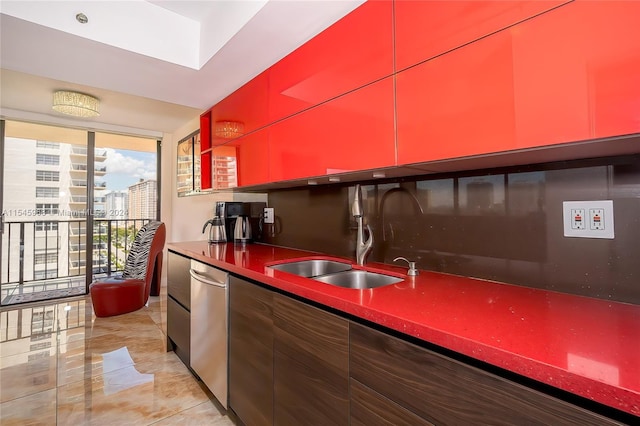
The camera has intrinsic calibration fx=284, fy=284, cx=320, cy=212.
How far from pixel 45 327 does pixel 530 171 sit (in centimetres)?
449

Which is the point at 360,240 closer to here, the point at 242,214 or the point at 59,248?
the point at 242,214

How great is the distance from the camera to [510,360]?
58 centimetres

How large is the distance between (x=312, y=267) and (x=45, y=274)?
4.89m

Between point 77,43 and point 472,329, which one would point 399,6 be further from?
point 77,43

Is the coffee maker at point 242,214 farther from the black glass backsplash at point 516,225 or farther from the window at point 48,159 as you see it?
the window at point 48,159

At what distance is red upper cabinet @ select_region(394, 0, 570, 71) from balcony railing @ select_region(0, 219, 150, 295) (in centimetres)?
511

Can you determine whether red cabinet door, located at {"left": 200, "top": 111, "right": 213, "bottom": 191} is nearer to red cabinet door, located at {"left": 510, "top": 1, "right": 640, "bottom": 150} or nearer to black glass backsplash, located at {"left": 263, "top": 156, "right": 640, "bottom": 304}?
black glass backsplash, located at {"left": 263, "top": 156, "right": 640, "bottom": 304}

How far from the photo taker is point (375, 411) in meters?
0.85

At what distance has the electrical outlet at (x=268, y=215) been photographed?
2.54m

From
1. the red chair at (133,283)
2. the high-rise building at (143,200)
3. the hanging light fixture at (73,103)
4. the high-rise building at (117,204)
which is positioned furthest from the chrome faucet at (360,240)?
the high-rise building at (117,204)

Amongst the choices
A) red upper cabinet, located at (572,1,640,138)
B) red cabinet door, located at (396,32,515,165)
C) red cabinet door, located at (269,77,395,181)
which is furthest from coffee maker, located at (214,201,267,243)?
red upper cabinet, located at (572,1,640,138)

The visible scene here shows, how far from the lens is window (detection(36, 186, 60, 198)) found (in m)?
4.01

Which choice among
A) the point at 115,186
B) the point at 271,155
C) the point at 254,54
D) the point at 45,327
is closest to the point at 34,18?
the point at 254,54

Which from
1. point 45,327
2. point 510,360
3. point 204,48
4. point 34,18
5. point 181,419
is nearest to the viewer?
point 510,360
